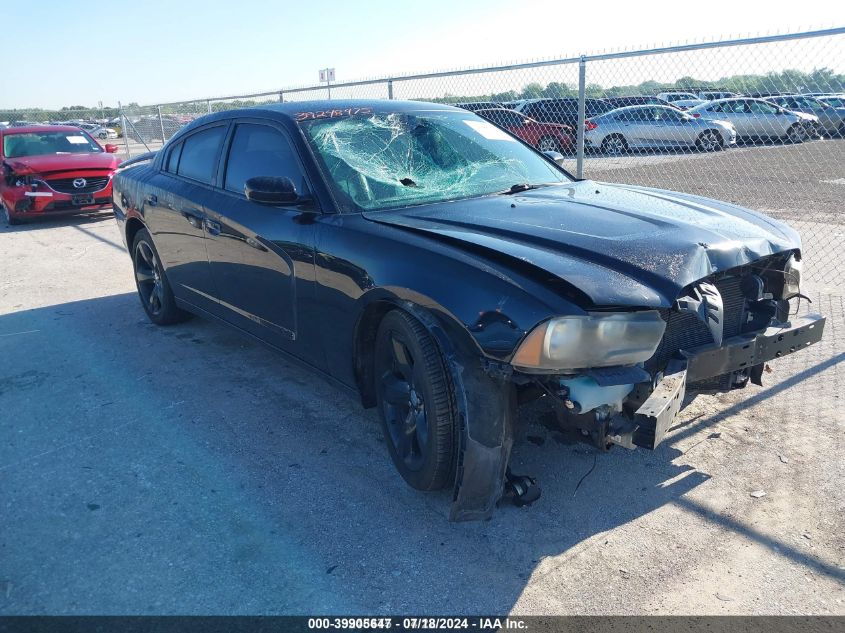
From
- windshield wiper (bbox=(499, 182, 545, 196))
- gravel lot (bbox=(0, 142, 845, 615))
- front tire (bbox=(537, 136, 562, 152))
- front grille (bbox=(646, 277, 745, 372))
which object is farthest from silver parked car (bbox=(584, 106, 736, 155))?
front grille (bbox=(646, 277, 745, 372))

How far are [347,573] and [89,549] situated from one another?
1.10 m

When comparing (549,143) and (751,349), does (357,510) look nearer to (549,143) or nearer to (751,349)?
(751,349)

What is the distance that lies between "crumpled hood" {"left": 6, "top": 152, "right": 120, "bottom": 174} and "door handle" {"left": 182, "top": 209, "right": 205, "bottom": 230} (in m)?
7.53

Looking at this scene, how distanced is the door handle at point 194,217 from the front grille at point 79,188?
24.6ft

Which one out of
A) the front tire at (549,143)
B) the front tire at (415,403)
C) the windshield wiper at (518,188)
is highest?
the front tire at (549,143)

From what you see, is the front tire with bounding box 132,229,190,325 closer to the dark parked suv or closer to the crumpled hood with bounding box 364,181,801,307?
the crumpled hood with bounding box 364,181,801,307

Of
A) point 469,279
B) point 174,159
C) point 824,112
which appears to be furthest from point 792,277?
point 824,112

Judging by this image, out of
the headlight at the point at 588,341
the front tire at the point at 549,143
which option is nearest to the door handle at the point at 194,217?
the headlight at the point at 588,341

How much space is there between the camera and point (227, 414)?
4.06 metres

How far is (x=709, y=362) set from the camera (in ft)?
9.45

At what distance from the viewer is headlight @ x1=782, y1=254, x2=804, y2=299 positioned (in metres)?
3.31

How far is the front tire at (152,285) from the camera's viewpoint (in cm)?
546

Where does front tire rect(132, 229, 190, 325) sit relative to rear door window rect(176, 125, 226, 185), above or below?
below

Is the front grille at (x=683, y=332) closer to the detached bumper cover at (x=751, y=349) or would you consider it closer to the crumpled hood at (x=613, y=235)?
the detached bumper cover at (x=751, y=349)
